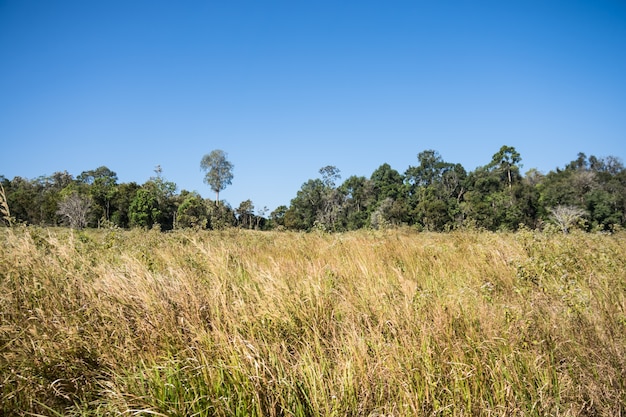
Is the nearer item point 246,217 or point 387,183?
point 246,217

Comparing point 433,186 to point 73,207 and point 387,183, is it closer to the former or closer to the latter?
point 387,183

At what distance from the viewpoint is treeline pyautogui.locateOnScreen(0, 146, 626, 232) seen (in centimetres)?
4906

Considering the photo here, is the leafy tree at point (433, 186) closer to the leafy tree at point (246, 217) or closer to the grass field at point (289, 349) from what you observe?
the leafy tree at point (246, 217)

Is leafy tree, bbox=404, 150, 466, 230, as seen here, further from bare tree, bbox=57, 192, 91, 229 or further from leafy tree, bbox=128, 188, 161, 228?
bare tree, bbox=57, 192, 91, 229

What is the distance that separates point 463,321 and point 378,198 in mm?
76453

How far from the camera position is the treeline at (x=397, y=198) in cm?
4906

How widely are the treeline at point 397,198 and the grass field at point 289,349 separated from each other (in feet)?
99.4

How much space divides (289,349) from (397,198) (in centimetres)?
7170

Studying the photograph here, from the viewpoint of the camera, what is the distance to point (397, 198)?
7100cm

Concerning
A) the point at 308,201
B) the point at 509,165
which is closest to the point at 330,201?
the point at 308,201

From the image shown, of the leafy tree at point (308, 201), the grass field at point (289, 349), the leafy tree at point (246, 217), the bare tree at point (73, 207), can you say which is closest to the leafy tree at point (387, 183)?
the leafy tree at point (308, 201)

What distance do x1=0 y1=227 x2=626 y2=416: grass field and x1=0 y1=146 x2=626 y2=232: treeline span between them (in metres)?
30.3

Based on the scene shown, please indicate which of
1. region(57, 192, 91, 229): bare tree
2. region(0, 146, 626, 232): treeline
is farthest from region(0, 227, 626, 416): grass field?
region(57, 192, 91, 229): bare tree

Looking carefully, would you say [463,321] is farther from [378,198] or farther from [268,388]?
[378,198]
